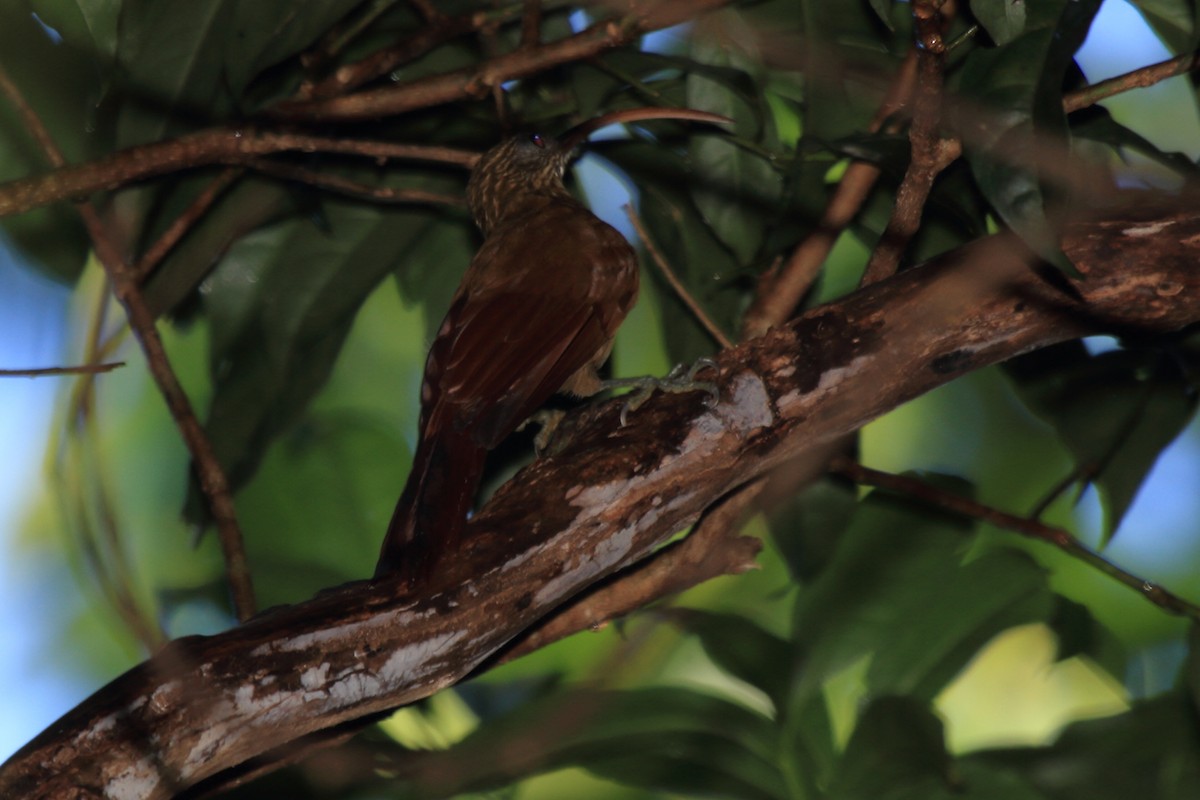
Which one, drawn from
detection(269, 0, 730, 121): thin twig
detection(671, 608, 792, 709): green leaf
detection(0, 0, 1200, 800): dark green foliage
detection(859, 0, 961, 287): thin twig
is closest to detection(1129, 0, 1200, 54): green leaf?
detection(0, 0, 1200, 800): dark green foliage

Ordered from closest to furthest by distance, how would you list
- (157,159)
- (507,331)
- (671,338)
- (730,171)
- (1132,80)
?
(1132,80) < (157,159) < (507,331) < (730,171) < (671,338)

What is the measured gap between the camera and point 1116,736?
2.00 meters

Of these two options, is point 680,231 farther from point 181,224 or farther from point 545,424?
point 181,224

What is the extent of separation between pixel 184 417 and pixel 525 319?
528 mm

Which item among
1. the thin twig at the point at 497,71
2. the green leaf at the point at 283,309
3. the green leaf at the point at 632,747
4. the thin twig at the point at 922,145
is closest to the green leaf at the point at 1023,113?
the thin twig at the point at 922,145

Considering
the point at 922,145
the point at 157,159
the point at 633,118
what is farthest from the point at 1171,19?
the point at 157,159

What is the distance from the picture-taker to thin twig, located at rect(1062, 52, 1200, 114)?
1485mm

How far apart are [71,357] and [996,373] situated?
188 cm

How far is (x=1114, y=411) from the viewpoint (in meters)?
1.94

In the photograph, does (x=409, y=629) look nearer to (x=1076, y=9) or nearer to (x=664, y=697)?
(x=664, y=697)

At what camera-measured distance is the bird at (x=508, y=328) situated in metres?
1.45

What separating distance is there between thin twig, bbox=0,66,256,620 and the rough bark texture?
1.39 feet

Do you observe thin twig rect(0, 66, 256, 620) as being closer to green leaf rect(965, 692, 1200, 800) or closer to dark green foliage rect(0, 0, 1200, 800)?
dark green foliage rect(0, 0, 1200, 800)

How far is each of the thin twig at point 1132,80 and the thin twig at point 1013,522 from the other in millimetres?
666
